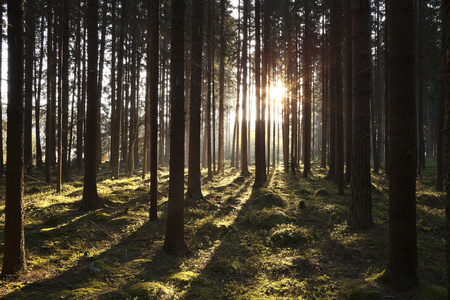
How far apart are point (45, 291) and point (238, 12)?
82.9ft

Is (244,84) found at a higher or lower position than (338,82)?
higher

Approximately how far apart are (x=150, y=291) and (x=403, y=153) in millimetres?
5215

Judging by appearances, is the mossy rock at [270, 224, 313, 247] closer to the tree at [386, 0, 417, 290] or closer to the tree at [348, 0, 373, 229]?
the tree at [348, 0, 373, 229]

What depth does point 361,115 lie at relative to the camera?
8.59 meters

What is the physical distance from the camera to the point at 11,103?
16.9ft

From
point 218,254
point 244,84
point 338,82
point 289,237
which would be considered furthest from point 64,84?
point 338,82

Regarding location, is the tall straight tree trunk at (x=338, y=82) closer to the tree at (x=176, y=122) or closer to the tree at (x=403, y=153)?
the tree at (x=403, y=153)

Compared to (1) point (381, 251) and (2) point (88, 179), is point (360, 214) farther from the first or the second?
(2) point (88, 179)

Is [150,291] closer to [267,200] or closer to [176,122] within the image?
[176,122]

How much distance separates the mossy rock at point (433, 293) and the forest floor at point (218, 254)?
0.03 m

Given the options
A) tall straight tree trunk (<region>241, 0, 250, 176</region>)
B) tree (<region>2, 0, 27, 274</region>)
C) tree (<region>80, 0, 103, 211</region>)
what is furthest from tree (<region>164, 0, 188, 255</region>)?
tall straight tree trunk (<region>241, 0, 250, 176</region>)

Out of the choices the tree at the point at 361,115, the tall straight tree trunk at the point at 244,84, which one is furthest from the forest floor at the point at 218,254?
the tall straight tree trunk at the point at 244,84

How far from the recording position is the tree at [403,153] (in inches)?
189

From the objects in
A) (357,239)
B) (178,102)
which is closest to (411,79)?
(357,239)
